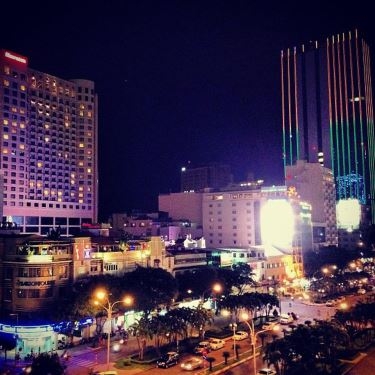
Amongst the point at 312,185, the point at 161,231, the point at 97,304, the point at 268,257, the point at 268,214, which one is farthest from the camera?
the point at 312,185

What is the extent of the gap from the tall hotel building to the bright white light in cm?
7159

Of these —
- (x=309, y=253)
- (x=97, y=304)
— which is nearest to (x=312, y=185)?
(x=309, y=253)

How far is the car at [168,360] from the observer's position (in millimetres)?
53625

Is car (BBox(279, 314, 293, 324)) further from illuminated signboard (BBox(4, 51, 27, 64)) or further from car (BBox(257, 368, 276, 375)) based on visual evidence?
illuminated signboard (BBox(4, 51, 27, 64))

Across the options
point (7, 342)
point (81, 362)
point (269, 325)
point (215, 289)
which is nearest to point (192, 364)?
point (81, 362)

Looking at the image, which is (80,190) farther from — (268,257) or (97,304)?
(97,304)

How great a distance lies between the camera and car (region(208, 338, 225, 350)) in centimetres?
6149

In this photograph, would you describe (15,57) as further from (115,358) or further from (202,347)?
(202,347)

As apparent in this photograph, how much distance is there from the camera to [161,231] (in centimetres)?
17575

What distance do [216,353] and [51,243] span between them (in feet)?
103

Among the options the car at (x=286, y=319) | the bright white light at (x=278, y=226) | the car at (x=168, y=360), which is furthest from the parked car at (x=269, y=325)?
the bright white light at (x=278, y=226)

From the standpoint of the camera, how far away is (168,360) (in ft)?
177

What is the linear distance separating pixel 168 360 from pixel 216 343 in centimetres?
1045

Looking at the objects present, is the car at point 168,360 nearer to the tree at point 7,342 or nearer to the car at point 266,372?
the car at point 266,372
